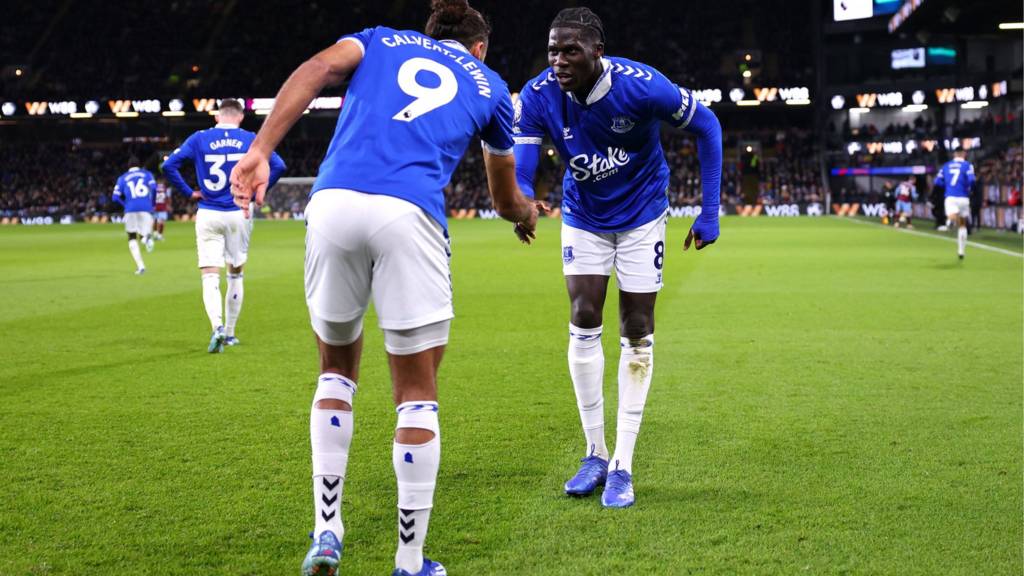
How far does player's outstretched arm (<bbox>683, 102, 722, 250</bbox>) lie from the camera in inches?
210

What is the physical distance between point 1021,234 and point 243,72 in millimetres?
45991

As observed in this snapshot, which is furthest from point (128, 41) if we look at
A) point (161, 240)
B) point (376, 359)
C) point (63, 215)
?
point (376, 359)

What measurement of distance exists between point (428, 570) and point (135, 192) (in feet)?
68.1

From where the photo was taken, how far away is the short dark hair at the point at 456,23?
4160mm

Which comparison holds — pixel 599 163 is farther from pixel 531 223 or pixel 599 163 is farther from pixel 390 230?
pixel 390 230

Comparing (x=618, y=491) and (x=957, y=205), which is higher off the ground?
(x=957, y=205)

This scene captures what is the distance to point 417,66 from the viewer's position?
3850 mm

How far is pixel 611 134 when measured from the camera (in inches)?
207

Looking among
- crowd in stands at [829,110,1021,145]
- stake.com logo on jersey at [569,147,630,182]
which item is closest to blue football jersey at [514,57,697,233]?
stake.com logo on jersey at [569,147,630,182]

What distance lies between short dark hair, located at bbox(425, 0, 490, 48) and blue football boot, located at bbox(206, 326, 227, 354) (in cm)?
667

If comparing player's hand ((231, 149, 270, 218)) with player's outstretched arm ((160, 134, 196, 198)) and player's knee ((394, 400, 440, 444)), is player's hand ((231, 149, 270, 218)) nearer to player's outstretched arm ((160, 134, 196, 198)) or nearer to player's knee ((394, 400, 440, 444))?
player's knee ((394, 400, 440, 444))

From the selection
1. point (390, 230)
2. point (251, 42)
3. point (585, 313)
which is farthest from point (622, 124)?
point (251, 42)

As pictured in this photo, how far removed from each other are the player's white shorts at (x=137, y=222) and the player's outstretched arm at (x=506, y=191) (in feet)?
60.5

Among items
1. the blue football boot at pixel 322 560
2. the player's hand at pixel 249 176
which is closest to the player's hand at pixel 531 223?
the player's hand at pixel 249 176
